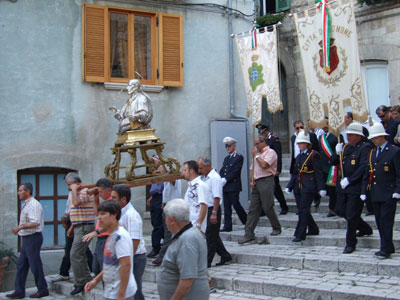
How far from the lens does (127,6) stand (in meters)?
12.7

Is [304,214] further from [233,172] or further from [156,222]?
[156,222]

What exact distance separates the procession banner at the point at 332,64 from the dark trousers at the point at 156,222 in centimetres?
299

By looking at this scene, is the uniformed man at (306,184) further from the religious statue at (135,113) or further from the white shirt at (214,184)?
the religious statue at (135,113)

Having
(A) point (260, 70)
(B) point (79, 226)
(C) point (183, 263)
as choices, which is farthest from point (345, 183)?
(C) point (183, 263)

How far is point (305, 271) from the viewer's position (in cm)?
795

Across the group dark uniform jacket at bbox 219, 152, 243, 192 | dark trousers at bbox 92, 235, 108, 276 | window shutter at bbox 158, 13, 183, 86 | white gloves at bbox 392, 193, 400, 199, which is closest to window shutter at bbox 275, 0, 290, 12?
window shutter at bbox 158, 13, 183, 86

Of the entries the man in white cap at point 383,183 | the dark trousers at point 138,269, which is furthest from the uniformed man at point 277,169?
the dark trousers at point 138,269

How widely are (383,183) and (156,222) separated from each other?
387 centimetres

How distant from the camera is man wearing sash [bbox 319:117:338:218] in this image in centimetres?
1015

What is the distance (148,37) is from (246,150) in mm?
3533

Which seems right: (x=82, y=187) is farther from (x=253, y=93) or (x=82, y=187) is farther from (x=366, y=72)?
(x=366, y=72)

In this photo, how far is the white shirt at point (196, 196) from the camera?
24.2ft

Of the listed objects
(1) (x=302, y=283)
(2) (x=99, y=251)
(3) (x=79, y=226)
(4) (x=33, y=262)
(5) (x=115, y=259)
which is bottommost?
(1) (x=302, y=283)

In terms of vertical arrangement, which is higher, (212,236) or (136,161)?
(136,161)
